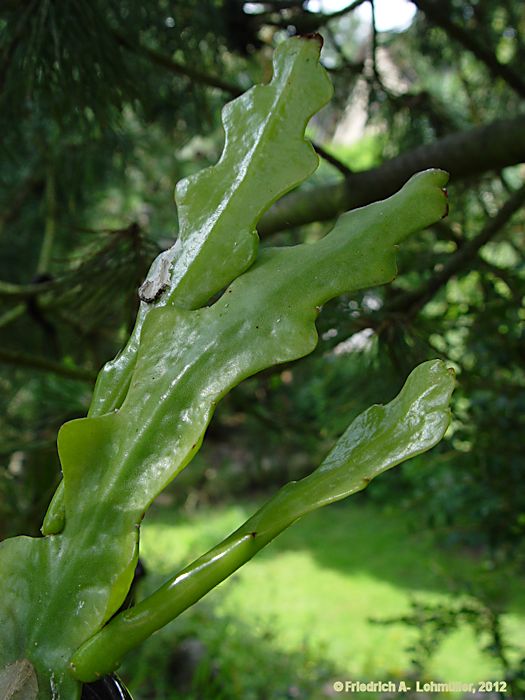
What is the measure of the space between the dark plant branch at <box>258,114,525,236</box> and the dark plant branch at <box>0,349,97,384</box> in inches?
10.7

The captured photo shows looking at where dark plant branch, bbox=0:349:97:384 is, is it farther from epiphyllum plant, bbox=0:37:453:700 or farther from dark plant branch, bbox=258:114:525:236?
epiphyllum plant, bbox=0:37:453:700

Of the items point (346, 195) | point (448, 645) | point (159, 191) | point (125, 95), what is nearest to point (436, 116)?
point (346, 195)

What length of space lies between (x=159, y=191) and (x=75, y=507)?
203 centimetres

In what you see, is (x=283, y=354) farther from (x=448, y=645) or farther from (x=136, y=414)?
(x=448, y=645)

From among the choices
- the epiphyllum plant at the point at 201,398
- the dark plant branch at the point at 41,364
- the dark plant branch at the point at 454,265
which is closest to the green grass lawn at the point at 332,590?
the dark plant branch at the point at 454,265

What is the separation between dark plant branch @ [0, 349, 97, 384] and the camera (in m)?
0.84

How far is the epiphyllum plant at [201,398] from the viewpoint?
362mm

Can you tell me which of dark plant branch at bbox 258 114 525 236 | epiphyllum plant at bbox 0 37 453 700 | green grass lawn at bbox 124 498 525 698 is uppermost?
epiphyllum plant at bbox 0 37 453 700

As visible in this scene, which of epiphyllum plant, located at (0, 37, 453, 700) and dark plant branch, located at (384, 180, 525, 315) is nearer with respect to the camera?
epiphyllum plant, located at (0, 37, 453, 700)

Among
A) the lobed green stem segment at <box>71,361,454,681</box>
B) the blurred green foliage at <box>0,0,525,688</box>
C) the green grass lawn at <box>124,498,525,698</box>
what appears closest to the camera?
the lobed green stem segment at <box>71,361,454,681</box>

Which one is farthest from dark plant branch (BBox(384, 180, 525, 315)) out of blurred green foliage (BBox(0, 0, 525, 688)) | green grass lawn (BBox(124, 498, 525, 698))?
green grass lawn (BBox(124, 498, 525, 698))

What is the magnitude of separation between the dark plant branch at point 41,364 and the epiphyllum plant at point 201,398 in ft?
1.47

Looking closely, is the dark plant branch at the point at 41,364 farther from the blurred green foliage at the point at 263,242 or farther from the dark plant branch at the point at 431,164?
the dark plant branch at the point at 431,164

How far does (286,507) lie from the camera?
14.7 inches
